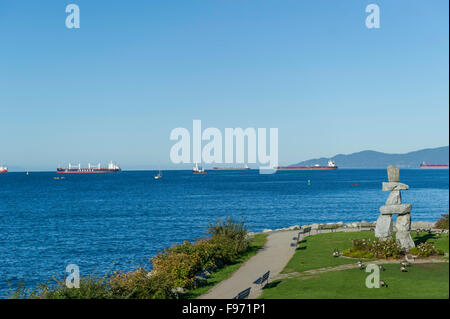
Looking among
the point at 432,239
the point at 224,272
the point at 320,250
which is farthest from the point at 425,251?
the point at 224,272

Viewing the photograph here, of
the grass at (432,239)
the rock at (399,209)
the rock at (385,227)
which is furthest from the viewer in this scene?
the grass at (432,239)

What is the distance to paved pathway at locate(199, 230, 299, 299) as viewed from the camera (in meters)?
19.9

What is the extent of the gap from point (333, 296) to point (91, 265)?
24.1m

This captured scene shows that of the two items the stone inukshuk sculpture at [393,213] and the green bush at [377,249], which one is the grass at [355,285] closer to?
the green bush at [377,249]

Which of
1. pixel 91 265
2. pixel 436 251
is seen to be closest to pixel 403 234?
pixel 436 251

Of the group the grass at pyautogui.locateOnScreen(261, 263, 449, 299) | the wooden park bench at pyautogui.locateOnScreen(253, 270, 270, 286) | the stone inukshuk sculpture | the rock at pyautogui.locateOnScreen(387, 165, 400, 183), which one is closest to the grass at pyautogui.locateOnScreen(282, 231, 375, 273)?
the grass at pyautogui.locateOnScreen(261, 263, 449, 299)

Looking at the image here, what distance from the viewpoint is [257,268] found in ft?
82.5

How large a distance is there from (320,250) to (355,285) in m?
10.5

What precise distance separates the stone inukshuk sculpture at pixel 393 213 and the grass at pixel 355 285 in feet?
12.0

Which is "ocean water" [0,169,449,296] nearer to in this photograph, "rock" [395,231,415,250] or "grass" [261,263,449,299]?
"grass" [261,263,449,299]

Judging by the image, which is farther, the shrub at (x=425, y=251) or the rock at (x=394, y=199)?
the rock at (x=394, y=199)

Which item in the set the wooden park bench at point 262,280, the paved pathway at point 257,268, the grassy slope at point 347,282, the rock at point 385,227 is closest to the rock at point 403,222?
the rock at point 385,227

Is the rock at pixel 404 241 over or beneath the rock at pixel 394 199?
beneath

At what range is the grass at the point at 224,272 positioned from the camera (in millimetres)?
20688
